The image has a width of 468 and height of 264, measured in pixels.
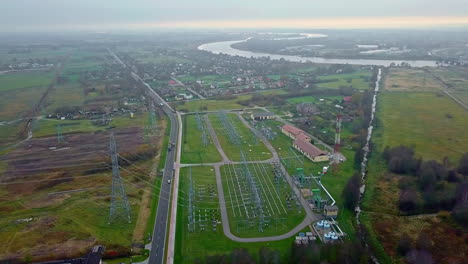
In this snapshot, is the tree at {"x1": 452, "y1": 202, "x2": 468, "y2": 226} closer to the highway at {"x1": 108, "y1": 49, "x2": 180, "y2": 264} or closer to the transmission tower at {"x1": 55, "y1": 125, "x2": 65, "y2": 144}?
the highway at {"x1": 108, "y1": 49, "x2": 180, "y2": 264}

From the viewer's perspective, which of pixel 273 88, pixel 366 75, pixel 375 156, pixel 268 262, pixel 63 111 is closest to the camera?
pixel 268 262

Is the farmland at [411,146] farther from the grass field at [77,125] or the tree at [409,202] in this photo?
the grass field at [77,125]

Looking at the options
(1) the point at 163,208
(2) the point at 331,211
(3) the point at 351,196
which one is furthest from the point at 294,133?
(1) the point at 163,208

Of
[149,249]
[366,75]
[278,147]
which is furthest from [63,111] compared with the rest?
[366,75]

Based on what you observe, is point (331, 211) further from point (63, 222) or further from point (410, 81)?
point (410, 81)

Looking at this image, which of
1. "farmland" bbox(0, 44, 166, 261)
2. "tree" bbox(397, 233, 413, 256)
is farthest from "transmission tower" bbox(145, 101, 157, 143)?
"tree" bbox(397, 233, 413, 256)

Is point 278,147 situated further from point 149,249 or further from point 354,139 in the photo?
point 149,249

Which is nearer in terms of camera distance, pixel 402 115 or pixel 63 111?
pixel 402 115
